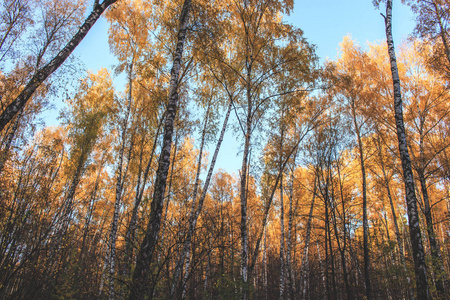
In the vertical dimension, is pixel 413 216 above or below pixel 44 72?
below

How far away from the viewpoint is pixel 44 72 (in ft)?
16.3

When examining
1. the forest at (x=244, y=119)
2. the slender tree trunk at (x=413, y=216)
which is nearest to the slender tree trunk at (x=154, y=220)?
the forest at (x=244, y=119)

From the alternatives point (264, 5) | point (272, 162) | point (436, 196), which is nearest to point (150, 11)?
point (264, 5)

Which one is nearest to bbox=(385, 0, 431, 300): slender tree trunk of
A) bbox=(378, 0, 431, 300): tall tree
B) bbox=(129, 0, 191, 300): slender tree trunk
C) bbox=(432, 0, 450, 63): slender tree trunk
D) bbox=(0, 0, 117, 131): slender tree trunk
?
bbox=(378, 0, 431, 300): tall tree

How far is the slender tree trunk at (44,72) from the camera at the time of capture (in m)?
4.31

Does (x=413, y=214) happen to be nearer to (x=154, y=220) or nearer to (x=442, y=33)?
(x=154, y=220)

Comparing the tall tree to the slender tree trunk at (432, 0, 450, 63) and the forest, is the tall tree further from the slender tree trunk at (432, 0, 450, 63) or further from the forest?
the slender tree trunk at (432, 0, 450, 63)

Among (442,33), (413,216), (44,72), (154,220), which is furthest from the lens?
(442,33)

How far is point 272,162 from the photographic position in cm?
978

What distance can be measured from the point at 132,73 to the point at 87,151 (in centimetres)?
447

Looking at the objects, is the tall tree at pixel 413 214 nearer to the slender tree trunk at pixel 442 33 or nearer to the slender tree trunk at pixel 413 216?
the slender tree trunk at pixel 413 216

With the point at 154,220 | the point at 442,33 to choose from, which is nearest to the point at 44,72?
the point at 154,220

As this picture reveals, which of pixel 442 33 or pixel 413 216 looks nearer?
pixel 413 216

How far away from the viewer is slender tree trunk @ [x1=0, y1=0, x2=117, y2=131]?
431 cm
